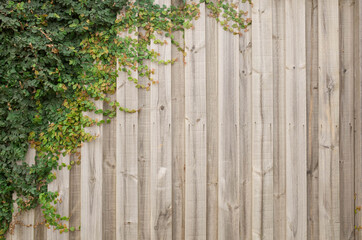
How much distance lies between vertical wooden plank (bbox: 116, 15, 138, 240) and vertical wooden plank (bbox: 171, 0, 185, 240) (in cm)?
31

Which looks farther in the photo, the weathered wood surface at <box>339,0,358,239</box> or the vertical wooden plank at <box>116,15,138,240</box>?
the weathered wood surface at <box>339,0,358,239</box>

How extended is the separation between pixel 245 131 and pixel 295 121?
1.45 ft

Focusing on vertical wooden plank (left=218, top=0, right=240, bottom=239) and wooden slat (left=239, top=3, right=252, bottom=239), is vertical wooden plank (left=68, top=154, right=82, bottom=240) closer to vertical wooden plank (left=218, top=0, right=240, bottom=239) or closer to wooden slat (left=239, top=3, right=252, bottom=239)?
vertical wooden plank (left=218, top=0, right=240, bottom=239)

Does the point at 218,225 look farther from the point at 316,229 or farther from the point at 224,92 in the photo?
the point at 224,92

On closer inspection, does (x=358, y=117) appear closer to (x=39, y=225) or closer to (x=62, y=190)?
(x=62, y=190)

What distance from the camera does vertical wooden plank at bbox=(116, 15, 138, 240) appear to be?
1.87 meters

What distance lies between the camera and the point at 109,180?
1.92 metres

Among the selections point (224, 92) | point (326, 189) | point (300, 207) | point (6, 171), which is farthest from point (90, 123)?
point (326, 189)

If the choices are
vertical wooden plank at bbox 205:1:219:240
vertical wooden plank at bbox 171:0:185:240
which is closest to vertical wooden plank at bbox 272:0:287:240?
vertical wooden plank at bbox 205:1:219:240


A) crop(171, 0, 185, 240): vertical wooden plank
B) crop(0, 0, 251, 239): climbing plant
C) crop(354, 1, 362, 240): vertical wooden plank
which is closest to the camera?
crop(0, 0, 251, 239): climbing plant

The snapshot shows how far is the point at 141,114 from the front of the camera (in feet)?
6.31

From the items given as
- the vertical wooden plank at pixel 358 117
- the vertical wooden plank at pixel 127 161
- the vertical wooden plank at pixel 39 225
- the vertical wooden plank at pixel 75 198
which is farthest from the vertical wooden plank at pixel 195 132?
the vertical wooden plank at pixel 358 117

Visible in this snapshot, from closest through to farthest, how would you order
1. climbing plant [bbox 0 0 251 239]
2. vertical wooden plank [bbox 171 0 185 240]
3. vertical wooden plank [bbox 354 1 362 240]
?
climbing plant [bbox 0 0 251 239] < vertical wooden plank [bbox 171 0 185 240] < vertical wooden plank [bbox 354 1 362 240]

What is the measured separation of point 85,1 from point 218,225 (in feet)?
6.86
